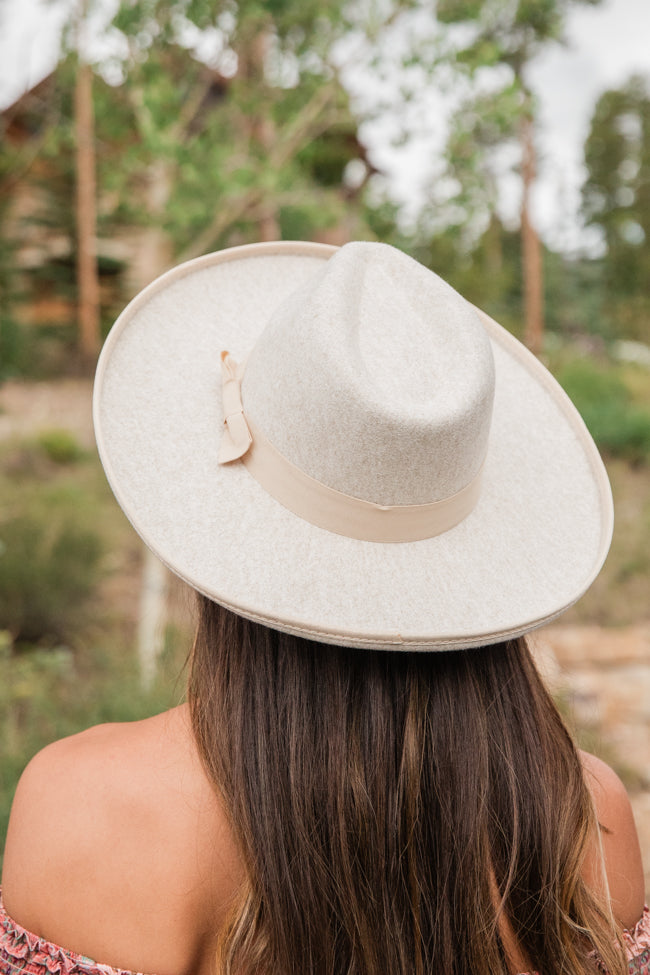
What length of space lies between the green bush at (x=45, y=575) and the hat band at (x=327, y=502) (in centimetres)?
391

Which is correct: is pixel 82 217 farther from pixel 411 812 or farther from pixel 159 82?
pixel 411 812

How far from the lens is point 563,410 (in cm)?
141

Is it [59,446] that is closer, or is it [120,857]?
[120,857]

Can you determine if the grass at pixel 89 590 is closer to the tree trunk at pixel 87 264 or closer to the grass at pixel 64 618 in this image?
the grass at pixel 64 618

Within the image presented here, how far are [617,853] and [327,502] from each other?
759 mm

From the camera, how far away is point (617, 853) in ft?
4.00

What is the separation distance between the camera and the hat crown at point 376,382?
98 cm

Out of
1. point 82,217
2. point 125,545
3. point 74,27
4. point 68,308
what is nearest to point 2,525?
point 125,545

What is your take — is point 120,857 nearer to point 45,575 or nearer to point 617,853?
point 617,853

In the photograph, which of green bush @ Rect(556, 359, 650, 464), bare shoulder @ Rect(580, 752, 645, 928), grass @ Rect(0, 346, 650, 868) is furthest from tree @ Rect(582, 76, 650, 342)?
bare shoulder @ Rect(580, 752, 645, 928)

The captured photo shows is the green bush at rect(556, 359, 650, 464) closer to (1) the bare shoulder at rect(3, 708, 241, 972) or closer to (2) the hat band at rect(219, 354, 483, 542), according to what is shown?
(2) the hat band at rect(219, 354, 483, 542)

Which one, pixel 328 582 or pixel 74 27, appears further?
pixel 74 27

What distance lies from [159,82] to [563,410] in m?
2.84

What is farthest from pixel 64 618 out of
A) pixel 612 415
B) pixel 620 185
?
pixel 620 185
